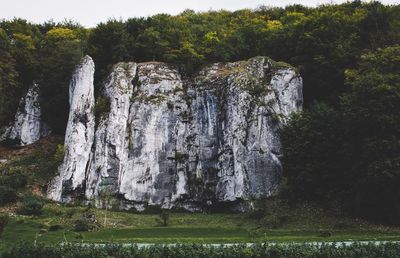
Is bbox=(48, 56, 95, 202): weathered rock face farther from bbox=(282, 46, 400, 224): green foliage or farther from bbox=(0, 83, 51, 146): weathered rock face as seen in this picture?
bbox=(282, 46, 400, 224): green foliage

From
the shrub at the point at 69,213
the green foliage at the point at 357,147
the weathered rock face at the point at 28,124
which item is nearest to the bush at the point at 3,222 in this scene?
the shrub at the point at 69,213

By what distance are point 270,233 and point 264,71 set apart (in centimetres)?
2418

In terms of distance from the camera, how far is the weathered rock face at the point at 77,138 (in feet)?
150

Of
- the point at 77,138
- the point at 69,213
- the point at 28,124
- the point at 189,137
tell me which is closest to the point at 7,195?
the point at 69,213

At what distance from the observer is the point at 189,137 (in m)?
50.2

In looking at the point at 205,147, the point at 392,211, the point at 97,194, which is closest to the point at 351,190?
the point at 392,211

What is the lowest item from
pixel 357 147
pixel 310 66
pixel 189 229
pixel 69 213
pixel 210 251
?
pixel 210 251

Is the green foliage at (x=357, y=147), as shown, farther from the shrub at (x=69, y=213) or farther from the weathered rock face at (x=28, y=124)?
the weathered rock face at (x=28, y=124)

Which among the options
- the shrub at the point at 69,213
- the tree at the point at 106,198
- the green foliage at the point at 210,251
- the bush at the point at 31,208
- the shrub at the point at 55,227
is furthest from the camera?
the tree at the point at 106,198

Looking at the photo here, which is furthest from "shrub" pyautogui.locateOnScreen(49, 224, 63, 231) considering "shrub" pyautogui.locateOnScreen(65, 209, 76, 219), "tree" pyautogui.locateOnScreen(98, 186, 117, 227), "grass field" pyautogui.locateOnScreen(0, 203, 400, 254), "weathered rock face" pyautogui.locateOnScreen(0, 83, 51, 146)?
"weathered rock face" pyautogui.locateOnScreen(0, 83, 51, 146)

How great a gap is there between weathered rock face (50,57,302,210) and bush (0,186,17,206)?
4.36m

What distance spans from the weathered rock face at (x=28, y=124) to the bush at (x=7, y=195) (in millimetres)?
16011

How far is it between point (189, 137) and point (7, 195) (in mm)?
19535

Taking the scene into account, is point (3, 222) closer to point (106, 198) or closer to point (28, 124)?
point (106, 198)
